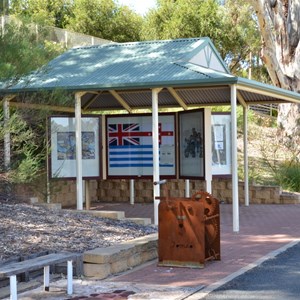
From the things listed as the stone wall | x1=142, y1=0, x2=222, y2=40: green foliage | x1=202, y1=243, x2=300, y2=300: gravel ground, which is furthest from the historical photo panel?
x1=142, y1=0, x2=222, y2=40: green foliage

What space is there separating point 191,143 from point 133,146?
1.51 meters

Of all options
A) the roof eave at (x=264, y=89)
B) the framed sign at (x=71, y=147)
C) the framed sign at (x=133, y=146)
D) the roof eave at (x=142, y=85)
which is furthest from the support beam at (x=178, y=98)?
the roof eave at (x=142, y=85)

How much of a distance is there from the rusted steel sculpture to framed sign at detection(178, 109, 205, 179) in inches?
210

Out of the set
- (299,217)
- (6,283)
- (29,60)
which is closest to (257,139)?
(299,217)

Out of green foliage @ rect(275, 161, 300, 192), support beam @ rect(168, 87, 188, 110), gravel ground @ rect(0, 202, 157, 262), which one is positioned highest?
support beam @ rect(168, 87, 188, 110)

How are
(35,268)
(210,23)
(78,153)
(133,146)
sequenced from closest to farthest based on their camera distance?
(35,268)
(78,153)
(133,146)
(210,23)

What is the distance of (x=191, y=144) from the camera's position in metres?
15.9

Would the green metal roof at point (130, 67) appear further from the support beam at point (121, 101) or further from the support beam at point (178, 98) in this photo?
the support beam at point (121, 101)

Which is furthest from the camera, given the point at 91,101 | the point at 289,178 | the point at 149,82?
the point at 289,178

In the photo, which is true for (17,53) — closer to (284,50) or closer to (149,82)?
(149,82)

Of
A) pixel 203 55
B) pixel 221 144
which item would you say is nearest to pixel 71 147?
pixel 221 144

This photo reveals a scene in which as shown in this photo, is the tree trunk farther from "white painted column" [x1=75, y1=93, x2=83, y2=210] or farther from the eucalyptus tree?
"white painted column" [x1=75, y1=93, x2=83, y2=210]

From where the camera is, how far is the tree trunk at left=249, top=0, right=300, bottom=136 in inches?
1021

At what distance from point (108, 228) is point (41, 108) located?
2969 mm
